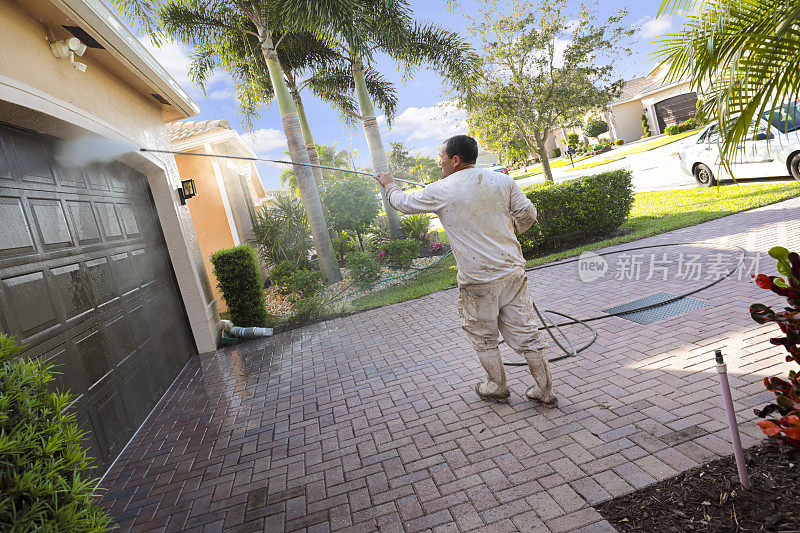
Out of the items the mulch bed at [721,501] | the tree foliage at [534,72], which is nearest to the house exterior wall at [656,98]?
the tree foliage at [534,72]

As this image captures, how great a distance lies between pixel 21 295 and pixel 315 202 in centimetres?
830

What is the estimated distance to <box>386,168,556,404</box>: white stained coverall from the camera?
12.3ft

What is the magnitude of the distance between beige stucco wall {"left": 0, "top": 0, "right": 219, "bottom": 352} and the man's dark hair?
327cm

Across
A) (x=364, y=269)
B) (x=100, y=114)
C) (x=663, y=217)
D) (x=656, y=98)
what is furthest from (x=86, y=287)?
(x=656, y=98)

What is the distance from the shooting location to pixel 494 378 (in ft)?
13.2

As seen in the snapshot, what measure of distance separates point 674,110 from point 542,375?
40.7 metres

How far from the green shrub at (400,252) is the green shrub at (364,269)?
117 centimetres

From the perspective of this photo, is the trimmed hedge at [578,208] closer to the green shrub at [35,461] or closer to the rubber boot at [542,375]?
the rubber boot at [542,375]

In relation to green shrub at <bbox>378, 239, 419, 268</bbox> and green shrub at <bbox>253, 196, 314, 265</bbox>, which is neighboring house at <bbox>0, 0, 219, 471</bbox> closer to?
green shrub at <bbox>378, 239, 419, 268</bbox>

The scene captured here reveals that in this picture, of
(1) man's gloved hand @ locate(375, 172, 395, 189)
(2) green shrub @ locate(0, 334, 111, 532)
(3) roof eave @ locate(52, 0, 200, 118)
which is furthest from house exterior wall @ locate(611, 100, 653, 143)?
(2) green shrub @ locate(0, 334, 111, 532)

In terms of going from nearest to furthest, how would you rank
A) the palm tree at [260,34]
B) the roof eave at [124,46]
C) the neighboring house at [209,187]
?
1. the roof eave at [124,46]
2. the palm tree at [260,34]
3. the neighboring house at [209,187]

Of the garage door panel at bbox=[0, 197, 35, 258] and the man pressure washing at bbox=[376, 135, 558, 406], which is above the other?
the garage door panel at bbox=[0, 197, 35, 258]

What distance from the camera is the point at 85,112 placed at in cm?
516

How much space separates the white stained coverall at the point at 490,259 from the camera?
376 cm
